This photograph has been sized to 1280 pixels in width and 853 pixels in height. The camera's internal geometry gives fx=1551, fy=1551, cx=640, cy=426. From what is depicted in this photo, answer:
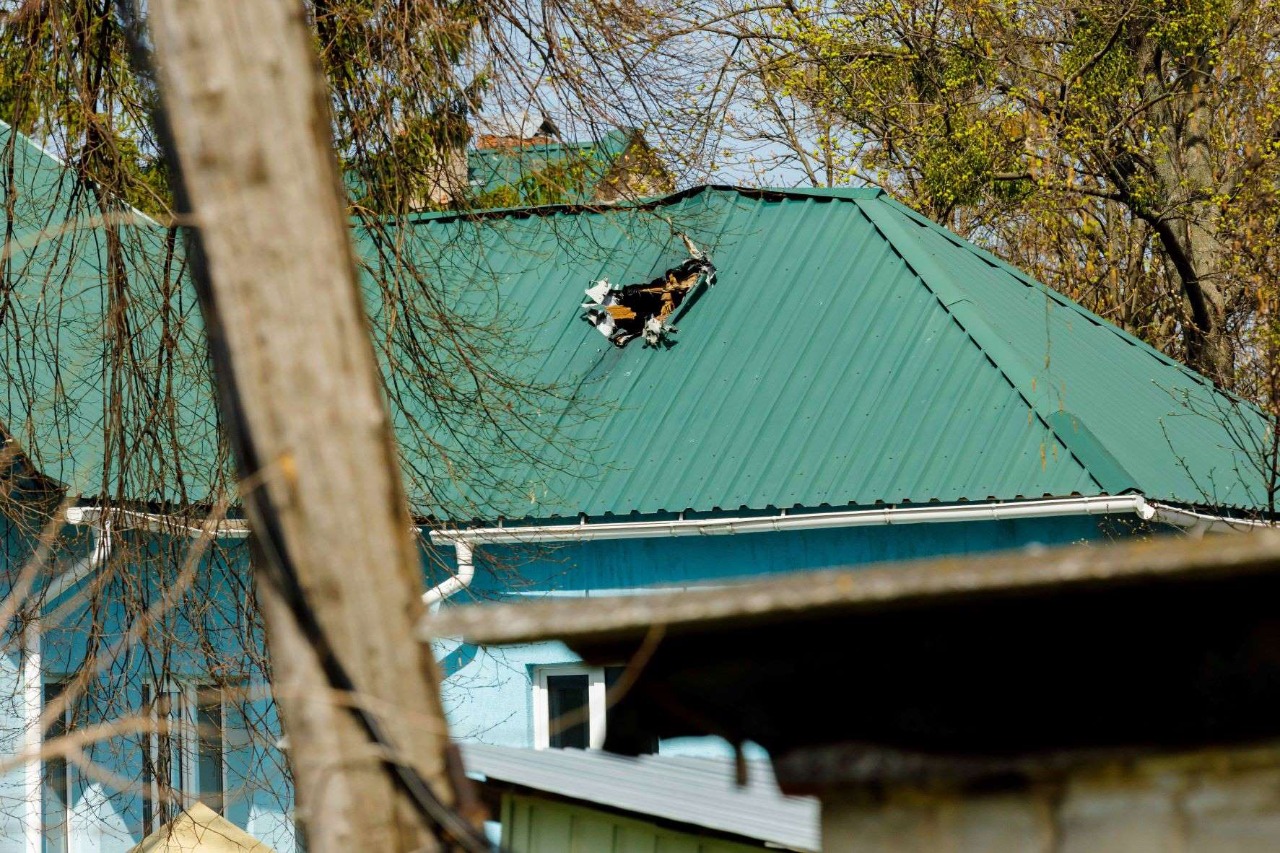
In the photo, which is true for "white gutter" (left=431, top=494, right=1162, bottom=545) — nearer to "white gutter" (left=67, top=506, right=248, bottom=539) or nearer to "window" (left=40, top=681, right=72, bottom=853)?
"white gutter" (left=67, top=506, right=248, bottom=539)

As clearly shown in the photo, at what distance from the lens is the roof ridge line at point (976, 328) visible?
9188mm

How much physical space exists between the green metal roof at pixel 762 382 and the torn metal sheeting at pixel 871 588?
524 centimetres

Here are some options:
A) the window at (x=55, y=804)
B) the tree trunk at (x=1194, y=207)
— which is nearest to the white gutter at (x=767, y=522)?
the window at (x=55, y=804)

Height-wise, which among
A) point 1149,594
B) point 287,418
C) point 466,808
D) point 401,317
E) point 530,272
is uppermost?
point 530,272

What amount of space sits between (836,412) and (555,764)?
4.75 meters

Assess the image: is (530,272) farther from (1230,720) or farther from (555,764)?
(1230,720)

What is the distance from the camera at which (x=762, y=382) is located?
10.4 metres

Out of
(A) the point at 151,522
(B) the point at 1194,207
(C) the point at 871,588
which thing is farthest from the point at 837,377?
(B) the point at 1194,207

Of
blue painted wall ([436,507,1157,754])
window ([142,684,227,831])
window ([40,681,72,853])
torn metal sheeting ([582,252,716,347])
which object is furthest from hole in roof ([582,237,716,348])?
window ([40,681,72,853])

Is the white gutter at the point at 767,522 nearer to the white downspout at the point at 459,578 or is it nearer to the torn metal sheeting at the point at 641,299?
the white downspout at the point at 459,578

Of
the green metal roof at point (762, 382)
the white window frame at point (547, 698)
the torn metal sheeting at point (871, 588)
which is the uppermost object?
the green metal roof at point (762, 382)

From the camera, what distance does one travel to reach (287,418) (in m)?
2.90

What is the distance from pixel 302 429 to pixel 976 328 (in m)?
7.79

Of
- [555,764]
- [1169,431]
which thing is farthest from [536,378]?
[555,764]
